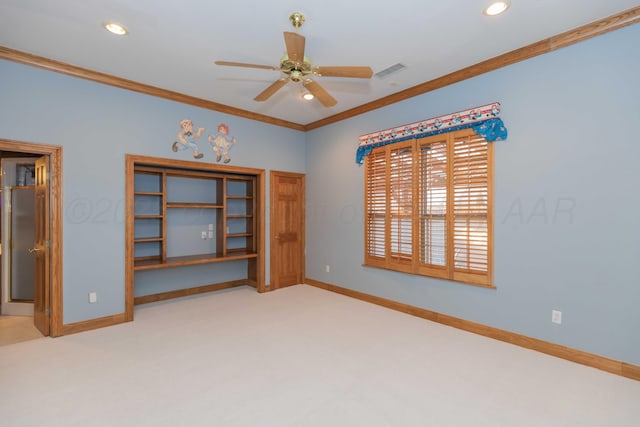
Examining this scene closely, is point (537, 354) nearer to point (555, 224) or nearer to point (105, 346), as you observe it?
point (555, 224)

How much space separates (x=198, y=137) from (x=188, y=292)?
8.44 feet

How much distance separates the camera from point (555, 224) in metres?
Result: 3.01

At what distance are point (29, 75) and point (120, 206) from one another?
1.65 m

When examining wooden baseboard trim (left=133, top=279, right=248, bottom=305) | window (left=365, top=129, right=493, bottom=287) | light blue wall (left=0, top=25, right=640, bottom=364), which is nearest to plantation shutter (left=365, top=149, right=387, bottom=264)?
window (left=365, top=129, right=493, bottom=287)

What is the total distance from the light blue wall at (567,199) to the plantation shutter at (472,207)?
4.2 inches

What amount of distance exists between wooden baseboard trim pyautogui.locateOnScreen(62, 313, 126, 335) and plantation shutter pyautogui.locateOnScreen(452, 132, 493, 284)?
4.21 meters

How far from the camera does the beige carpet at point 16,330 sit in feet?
11.1

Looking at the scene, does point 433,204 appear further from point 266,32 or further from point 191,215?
point 191,215

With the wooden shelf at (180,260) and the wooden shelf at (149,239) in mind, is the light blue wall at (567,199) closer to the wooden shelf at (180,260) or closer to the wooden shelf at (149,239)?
the wooden shelf at (180,260)

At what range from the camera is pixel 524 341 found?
3.17 metres

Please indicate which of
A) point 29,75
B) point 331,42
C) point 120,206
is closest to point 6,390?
point 120,206

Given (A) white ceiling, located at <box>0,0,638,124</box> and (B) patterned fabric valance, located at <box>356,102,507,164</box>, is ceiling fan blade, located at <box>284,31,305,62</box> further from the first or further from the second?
(B) patterned fabric valance, located at <box>356,102,507,164</box>

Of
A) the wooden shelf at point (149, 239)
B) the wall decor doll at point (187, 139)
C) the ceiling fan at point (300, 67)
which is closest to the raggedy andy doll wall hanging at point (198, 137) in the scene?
the wall decor doll at point (187, 139)

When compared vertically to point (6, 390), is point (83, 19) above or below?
above
